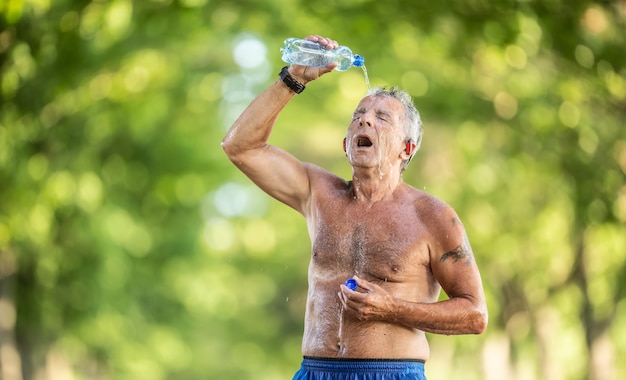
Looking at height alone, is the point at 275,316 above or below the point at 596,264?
above

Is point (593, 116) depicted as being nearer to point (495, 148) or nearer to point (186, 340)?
point (495, 148)

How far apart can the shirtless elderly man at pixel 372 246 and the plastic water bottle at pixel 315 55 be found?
93 millimetres

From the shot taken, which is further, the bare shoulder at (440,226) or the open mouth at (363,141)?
the open mouth at (363,141)

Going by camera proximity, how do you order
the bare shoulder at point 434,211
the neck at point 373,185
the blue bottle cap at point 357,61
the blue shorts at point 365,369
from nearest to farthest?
1. the blue shorts at point 365,369
2. the bare shoulder at point 434,211
3. the neck at point 373,185
4. the blue bottle cap at point 357,61

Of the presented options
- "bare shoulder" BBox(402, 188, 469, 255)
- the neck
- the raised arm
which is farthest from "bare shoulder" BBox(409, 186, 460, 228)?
the raised arm

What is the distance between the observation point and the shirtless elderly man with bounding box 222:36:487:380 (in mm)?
6184

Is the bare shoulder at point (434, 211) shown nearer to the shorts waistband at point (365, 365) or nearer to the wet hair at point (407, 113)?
the wet hair at point (407, 113)

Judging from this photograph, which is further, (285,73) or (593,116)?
(593,116)

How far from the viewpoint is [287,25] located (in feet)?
57.7

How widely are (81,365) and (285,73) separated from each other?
25829 millimetres

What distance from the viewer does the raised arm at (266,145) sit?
258 inches

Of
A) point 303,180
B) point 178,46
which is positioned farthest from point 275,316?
point 303,180

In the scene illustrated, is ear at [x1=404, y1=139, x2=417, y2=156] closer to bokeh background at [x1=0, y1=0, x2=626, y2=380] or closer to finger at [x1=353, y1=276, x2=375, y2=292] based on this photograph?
finger at [x1=353, y1=276, x2=375, y2=292]

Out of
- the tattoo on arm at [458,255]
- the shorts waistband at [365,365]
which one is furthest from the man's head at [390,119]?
the shorts waistband at [365,365]
